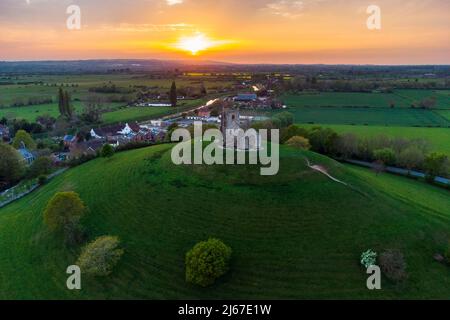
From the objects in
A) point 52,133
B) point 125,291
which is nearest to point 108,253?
point 125,291

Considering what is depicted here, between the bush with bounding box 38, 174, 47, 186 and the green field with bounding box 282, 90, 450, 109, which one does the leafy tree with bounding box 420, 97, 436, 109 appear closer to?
the green field with bounding box 282, 90, 450, 109

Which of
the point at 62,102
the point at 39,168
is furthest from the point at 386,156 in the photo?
the point at 62,102

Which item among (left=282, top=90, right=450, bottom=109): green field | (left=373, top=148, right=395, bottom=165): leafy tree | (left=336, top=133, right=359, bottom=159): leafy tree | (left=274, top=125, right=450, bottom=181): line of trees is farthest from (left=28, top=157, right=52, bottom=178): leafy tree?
(left=282, top=90, right=450, bottom=109): green field

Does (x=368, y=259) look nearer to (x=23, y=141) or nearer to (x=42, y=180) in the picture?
(x=42, y=180)

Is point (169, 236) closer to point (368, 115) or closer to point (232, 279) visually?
point (232, 279)

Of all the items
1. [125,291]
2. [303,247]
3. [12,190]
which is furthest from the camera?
[12,190]

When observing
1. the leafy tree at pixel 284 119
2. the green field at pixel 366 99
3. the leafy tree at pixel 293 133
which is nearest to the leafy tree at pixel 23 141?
the leafy tree at pixel 293 133

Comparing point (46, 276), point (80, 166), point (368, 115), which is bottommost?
point (46, 276)
